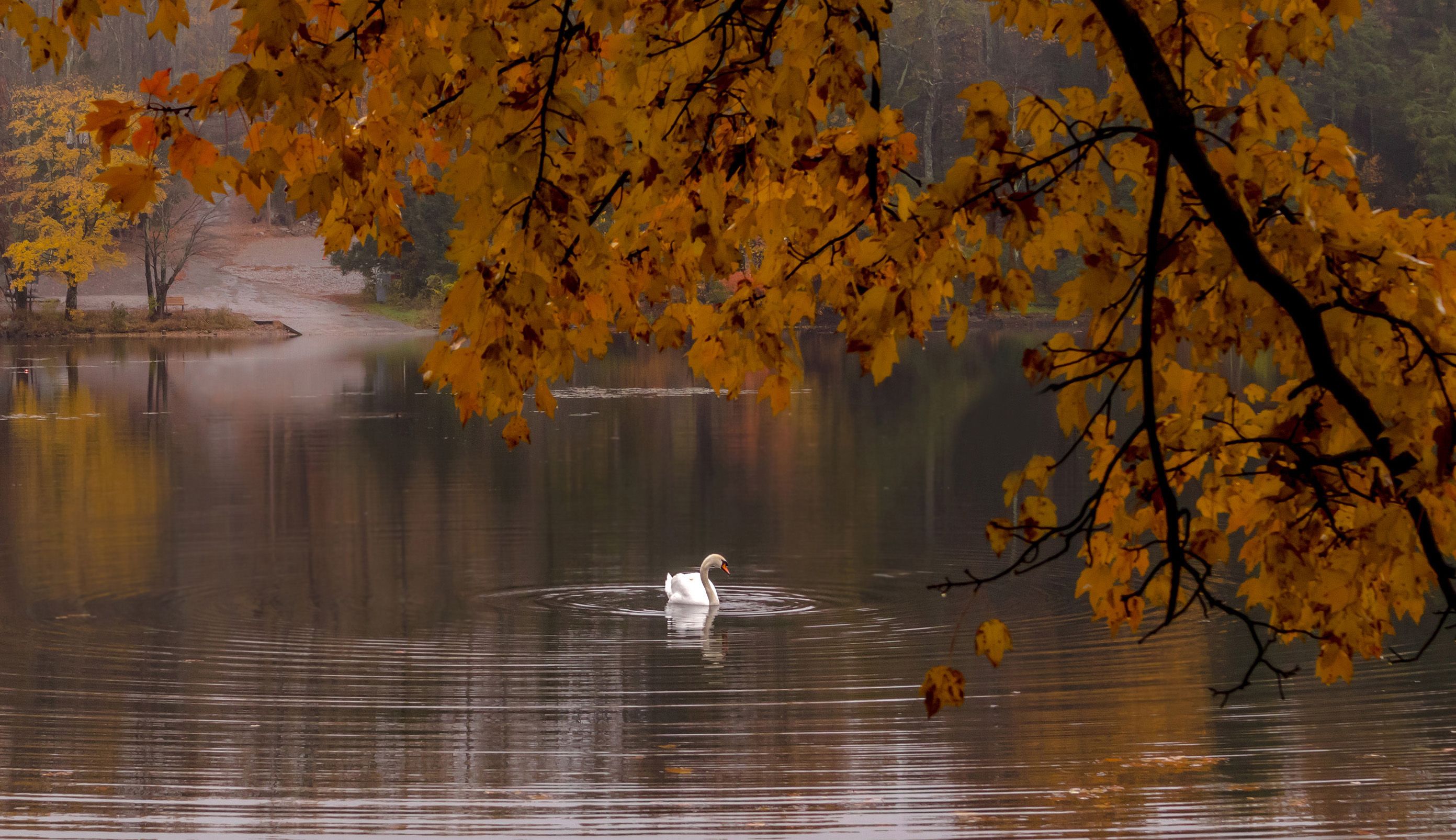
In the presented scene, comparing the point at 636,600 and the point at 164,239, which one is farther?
the point at 164,239

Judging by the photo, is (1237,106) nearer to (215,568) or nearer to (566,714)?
(566,714)

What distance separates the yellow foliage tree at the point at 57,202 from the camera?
5525 centimetres

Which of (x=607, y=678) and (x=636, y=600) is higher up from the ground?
(x=636, y=600)

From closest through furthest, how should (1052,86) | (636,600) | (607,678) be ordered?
(607,678), (636,600), (1052,86)

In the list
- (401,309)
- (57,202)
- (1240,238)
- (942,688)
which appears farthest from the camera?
(401,309)

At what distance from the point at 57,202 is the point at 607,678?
52.8 metres

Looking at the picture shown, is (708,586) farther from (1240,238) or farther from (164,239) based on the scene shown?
(164,239)

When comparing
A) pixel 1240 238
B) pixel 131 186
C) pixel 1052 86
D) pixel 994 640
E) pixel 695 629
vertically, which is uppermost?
pixel 1052 86

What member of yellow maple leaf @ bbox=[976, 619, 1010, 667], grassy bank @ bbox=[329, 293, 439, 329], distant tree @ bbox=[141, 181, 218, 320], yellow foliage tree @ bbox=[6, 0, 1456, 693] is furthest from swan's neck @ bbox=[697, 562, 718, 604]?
grassy bank @ bbox=[329, 293, 439, 329]

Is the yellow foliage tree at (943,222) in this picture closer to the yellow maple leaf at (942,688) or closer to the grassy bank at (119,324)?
the yellow maple leaf at (942,688)

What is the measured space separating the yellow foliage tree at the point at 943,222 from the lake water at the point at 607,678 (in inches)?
158

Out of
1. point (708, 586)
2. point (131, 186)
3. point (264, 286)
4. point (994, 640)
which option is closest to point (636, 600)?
point (708, 586)

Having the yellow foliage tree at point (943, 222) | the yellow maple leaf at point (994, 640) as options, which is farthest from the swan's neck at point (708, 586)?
the yellow maple leaf at point (994, 640)

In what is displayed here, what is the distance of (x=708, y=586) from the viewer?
12898mm
